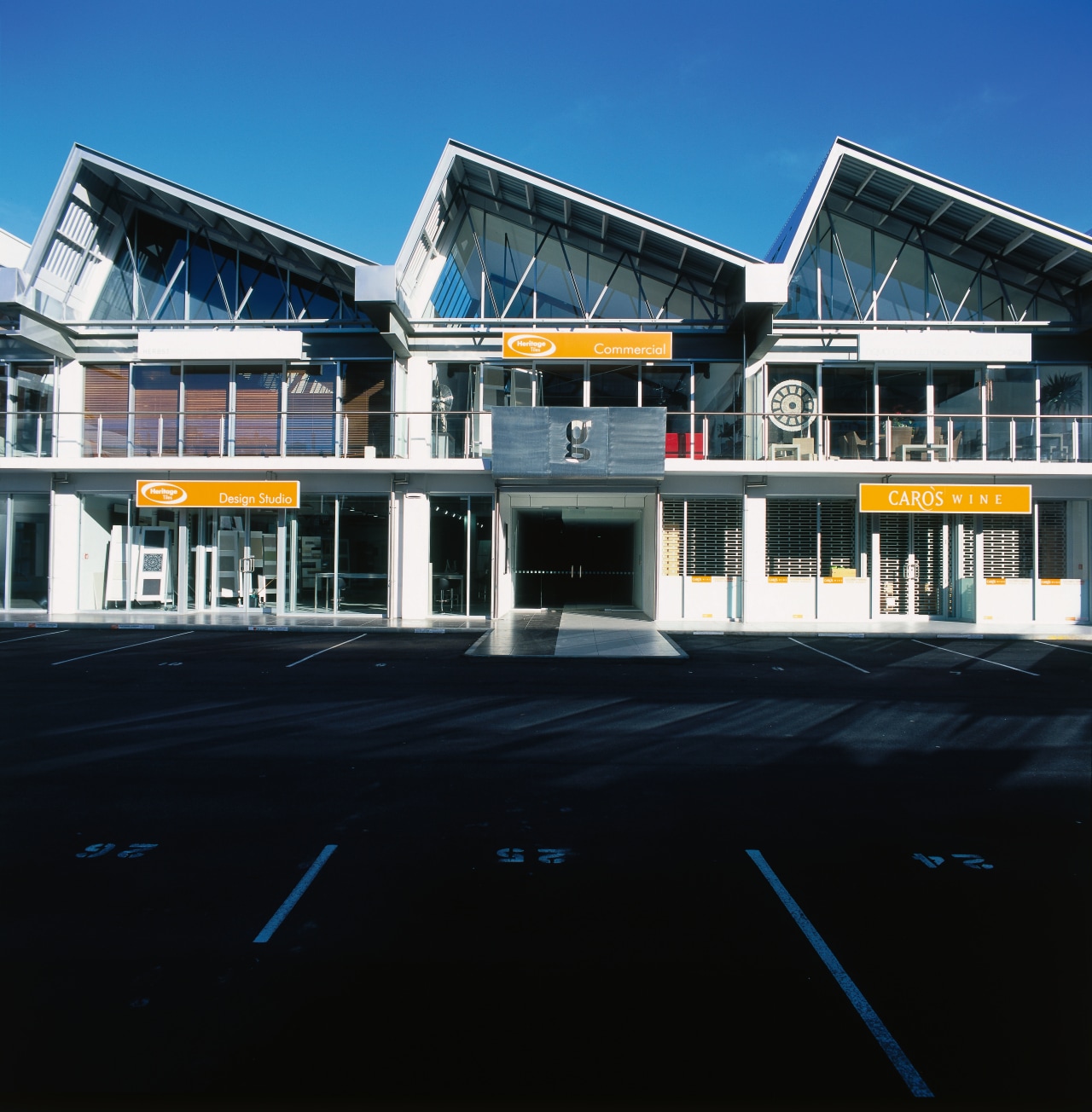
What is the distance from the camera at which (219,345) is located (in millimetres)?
20438

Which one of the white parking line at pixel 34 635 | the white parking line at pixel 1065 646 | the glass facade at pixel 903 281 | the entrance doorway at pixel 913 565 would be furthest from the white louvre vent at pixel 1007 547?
the white parking line at pixel 34 635

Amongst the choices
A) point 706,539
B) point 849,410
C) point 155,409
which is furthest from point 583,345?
point 155,409

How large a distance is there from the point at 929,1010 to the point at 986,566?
20.1 m

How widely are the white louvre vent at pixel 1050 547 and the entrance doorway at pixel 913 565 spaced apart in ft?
8.16

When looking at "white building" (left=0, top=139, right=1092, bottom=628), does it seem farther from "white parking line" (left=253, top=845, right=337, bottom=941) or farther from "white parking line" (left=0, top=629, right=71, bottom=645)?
"white parking line" (left=253, top=845, right=337, bottom=941)

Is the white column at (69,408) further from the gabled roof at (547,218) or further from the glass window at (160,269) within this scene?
the gabled roof at (547,218)

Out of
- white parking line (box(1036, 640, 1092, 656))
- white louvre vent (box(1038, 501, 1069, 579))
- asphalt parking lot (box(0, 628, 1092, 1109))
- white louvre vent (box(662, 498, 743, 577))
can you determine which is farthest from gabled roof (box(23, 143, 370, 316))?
white louvre vent (box(1038, 501, 1069, 579))

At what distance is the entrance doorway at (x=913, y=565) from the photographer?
A: 20.5 meters

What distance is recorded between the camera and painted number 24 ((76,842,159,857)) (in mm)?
4781

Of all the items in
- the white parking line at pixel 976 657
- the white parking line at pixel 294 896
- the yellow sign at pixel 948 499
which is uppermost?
the yellow sign at pixel 948 499

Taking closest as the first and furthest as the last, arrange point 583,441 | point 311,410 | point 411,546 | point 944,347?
point 583,441
point 944,347
point 411,546
point 311,410

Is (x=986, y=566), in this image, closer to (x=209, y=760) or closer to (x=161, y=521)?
(x=209, y=760)

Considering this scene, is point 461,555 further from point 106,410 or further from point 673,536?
point 106,410

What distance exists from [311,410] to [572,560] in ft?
33.1
